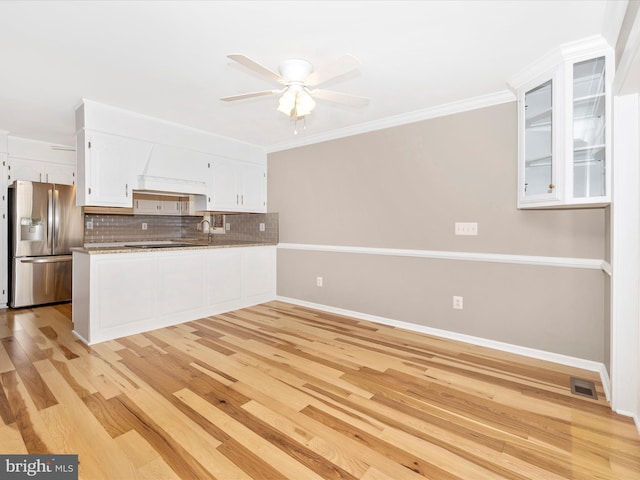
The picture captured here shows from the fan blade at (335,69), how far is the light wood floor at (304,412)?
2.18 meters

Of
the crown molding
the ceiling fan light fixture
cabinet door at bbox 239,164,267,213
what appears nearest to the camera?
the ceiling fan light fixture

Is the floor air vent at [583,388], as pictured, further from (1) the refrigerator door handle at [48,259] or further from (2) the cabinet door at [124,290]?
(1) the refrigerator door handle at [48,259]

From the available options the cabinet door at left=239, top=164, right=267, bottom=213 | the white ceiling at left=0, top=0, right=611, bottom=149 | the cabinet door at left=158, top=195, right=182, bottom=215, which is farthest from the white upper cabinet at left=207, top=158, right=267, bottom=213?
the white ceiling at left=0, top=0, right=611, bottom=149

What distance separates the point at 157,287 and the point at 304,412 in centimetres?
248

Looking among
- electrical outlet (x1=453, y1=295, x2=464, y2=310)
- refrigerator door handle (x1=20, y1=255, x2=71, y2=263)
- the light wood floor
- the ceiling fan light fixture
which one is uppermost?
the ceiling fan light fixture

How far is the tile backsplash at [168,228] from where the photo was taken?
205 inches

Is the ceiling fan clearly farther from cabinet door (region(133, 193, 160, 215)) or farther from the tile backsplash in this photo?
cabinet door (region(133, 193, 160, 215))

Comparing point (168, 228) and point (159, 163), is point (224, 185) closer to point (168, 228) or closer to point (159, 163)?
point (159, 163)

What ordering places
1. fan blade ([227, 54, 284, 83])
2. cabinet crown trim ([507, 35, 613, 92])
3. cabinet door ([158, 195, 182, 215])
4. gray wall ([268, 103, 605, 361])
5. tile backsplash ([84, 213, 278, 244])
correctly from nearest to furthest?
fan blade ([227, 54, 284, 83]), cabinet crown trim ([507, 35, 613, 92]), gray wall ([268, 103, 605, 361]), cabinet door ([158, 195, 182, 215]), tile backsplash ([84, 213, 278, 244])

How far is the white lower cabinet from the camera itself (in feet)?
10.9

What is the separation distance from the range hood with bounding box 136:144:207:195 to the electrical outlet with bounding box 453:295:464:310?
336 centimetres

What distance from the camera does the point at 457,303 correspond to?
342cm

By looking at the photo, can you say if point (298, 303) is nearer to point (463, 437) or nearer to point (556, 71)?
point (463, 437)

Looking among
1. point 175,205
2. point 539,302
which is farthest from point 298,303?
point 539,302
